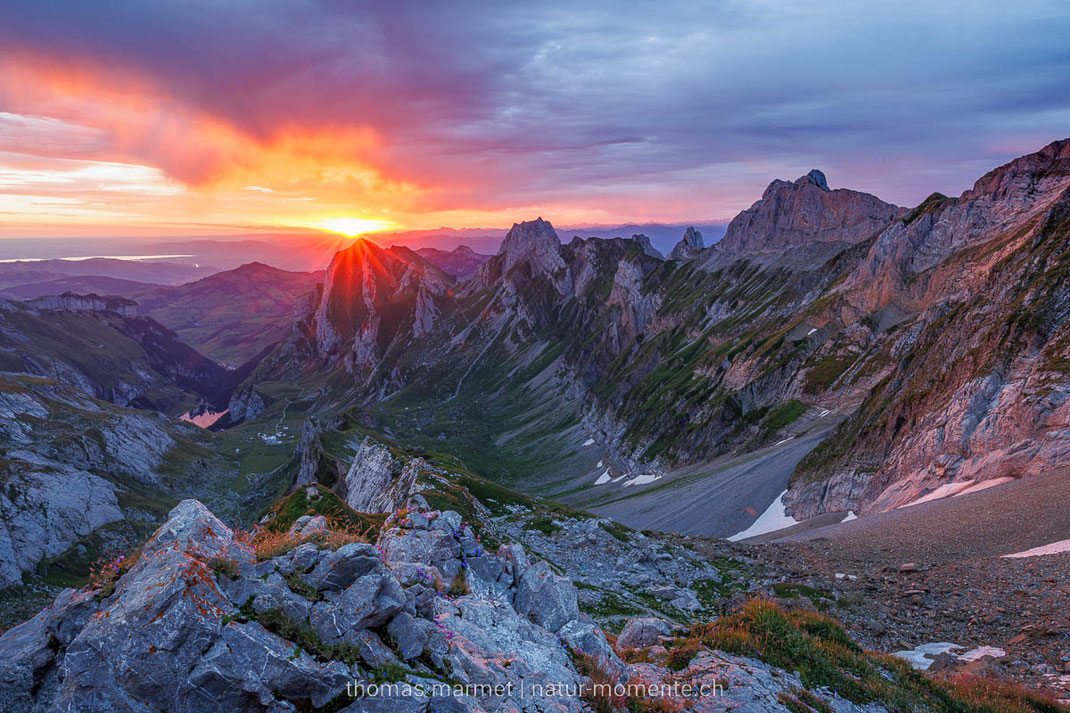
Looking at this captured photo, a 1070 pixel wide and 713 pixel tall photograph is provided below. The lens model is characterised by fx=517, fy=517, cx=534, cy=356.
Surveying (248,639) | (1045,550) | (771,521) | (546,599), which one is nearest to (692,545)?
(1045,550)

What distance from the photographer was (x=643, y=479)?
4646 inches

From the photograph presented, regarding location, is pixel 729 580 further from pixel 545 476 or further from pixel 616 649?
pixel 545 476

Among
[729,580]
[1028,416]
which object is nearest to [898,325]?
[1028,416]

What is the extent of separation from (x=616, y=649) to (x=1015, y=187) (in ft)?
384

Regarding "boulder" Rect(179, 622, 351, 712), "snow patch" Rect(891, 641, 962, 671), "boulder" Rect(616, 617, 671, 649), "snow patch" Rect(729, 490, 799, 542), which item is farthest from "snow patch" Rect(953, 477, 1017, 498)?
"boulder" Rect(179, 622, 351, 712)

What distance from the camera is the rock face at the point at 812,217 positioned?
6511 inches

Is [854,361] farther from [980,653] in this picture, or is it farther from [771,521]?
[980,653]

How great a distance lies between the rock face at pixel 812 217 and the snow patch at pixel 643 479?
3974 inches

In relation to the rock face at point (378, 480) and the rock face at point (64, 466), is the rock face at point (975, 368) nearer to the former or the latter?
the rock face at point (378, 480)

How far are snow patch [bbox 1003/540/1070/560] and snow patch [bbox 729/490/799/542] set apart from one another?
107 ft

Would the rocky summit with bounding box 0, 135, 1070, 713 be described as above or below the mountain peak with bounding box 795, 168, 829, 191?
below

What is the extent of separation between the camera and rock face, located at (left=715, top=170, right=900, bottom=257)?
165 m

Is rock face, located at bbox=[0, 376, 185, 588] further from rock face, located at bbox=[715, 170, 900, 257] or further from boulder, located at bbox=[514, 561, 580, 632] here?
rock face, located at bbox=[715, 170, 900, 257]

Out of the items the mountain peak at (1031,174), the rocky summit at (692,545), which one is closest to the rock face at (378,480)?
the rocky summit at (692,545)
